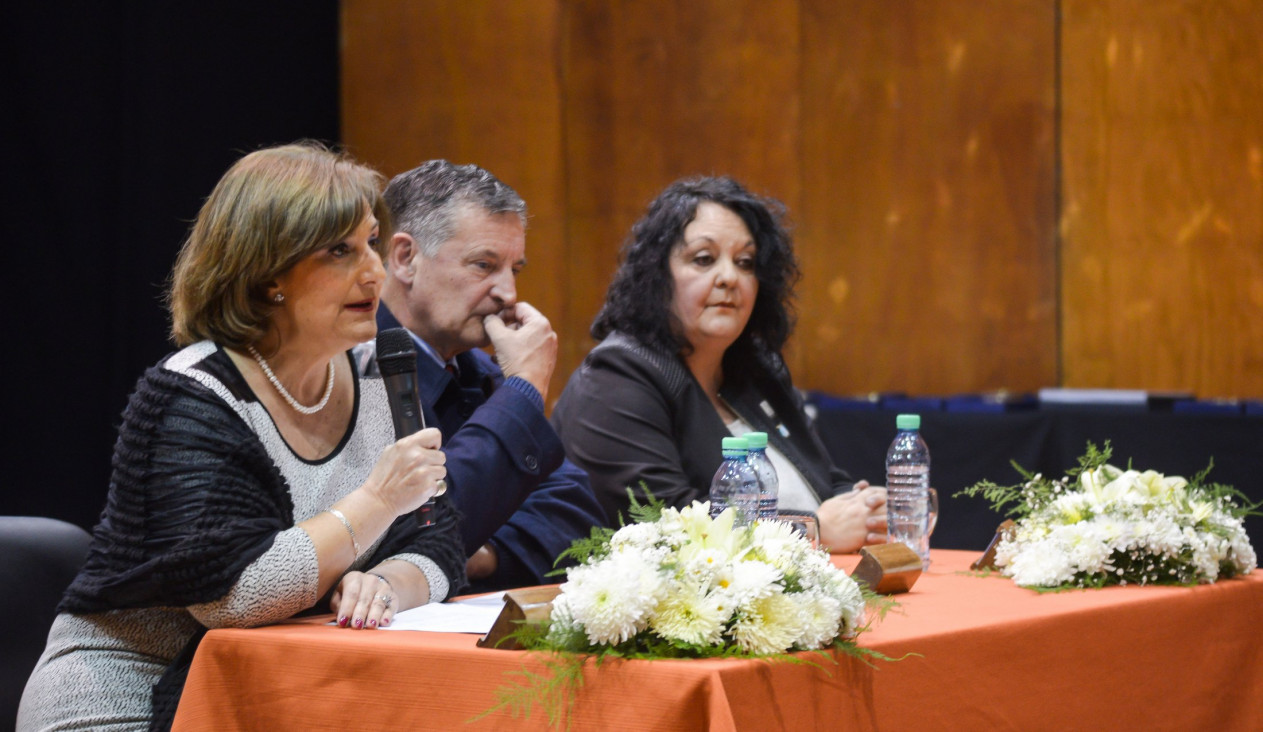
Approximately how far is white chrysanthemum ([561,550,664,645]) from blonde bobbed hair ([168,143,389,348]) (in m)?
0.73

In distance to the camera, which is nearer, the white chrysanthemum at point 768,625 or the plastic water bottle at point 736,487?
the white chrysanthemum at point 768,625

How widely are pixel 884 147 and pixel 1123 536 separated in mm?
4202

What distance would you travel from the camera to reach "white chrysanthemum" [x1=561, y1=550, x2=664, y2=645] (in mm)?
1396

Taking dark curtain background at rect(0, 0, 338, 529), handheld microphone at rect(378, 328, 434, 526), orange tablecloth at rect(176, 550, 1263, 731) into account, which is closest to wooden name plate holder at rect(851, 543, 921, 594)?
orange tablecloth at rect(176, 550, 1263, 731)

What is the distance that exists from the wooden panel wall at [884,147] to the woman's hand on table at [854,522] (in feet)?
11.0

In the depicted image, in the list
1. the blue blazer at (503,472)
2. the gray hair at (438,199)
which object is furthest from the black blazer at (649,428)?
the gray hair at (438,199)

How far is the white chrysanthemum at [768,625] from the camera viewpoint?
1.42 m

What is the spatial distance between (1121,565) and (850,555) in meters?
0.65

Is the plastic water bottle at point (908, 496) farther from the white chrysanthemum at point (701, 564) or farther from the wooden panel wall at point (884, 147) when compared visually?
the wooden panel wall at point (884, 147)

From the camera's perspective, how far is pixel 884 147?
6070 millimetres

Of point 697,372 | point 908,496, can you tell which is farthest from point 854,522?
point 697,372

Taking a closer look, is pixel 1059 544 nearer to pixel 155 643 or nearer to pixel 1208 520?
pixel 1208 520

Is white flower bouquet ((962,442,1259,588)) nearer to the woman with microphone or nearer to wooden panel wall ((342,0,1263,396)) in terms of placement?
the woman with microphone

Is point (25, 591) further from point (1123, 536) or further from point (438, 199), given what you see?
point (1123, 536)
